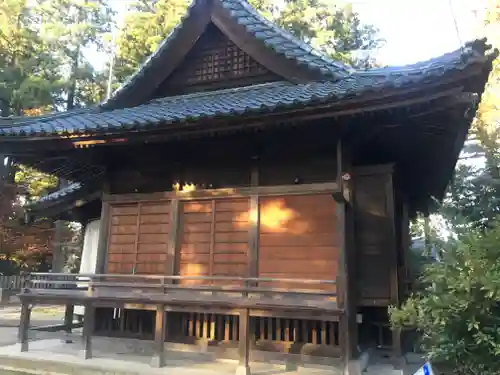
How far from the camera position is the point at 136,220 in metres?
8.18

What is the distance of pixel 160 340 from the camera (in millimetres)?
6691

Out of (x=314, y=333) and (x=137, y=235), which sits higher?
(x=137, y=235)

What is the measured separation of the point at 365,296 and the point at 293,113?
123 inches

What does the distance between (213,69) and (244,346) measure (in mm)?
5458

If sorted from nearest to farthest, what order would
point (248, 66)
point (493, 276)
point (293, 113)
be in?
1. point (493, 276)
2. point (293, 113)
3. point (248, 66)

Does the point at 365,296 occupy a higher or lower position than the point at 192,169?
lower

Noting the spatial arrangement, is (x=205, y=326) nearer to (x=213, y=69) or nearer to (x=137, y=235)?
(x=137, y=235)

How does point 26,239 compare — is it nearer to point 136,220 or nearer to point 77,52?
point 77,52

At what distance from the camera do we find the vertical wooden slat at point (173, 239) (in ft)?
24.8

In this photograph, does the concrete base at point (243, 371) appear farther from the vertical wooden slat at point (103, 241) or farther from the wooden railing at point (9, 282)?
the wooden railing at point (9, 282)

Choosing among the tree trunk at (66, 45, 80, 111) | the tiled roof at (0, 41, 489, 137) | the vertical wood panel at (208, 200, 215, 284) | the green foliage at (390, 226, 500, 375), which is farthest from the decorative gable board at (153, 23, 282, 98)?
the tree trunk at (66, 45, 80, 111)

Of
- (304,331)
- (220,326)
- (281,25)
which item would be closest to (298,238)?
(304,331)

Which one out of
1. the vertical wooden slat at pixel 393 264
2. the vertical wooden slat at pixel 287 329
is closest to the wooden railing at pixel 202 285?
the vertical wooden slat at pixel 287 329

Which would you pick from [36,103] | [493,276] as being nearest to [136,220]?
[493,276]
